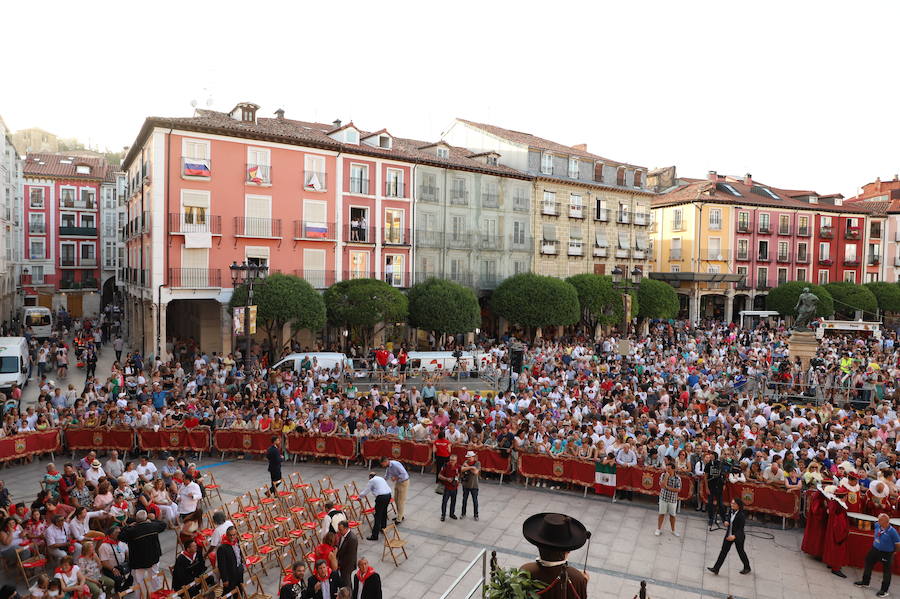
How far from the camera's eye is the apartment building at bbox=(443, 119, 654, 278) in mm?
46031

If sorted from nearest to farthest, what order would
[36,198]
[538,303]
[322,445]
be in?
[322,445] → [538,303] → [36,198]

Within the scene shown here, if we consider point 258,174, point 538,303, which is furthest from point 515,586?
point 538,303

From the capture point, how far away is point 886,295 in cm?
5606

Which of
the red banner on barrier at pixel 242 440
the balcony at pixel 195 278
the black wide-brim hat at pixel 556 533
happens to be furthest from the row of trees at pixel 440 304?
the black wide-brim hat at pixel 556 533

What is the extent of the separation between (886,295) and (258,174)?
53.3 m

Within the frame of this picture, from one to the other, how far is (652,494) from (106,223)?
6018 cm

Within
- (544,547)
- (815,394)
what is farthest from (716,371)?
(544,547)

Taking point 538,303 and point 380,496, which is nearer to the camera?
point 380,496

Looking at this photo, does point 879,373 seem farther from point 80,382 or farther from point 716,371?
point 80,382

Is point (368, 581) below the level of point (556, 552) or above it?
below

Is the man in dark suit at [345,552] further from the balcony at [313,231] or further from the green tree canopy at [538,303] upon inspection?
the green tree canopy at [538,303]

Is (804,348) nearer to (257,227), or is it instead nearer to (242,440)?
(242,440)

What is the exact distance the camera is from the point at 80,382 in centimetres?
2800

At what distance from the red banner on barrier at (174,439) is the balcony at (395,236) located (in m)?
21.5
